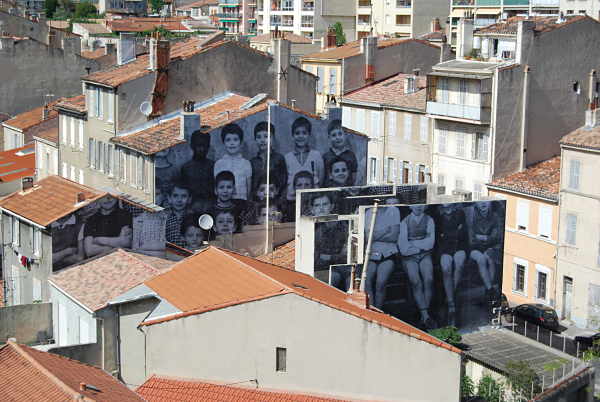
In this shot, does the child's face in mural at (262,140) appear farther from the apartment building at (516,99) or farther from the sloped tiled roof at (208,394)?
the sloped tiled roof at (208,394)

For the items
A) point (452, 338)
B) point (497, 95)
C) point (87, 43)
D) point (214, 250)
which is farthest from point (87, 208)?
point (87, 43)

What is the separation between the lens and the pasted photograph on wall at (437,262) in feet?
122

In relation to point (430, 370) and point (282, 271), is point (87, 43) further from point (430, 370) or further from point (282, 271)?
point (430, 370)

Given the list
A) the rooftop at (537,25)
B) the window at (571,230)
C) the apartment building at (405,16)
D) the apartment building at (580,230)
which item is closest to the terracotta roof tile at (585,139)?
the apartment building at (580,230)

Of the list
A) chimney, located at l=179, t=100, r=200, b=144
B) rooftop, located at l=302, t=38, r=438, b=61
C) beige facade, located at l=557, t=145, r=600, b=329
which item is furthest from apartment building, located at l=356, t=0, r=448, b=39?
chimney, located at l=179, t=100, r=200, b=144

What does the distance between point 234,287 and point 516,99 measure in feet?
98.4

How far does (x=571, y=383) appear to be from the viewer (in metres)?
35.0

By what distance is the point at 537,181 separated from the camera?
5319cm

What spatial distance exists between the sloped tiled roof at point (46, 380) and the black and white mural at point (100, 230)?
9621mm

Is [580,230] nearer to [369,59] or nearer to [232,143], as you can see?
[232,143]

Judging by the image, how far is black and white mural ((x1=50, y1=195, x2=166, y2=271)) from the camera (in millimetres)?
36250

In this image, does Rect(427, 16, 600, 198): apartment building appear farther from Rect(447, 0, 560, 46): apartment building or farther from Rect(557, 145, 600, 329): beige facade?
Rect(447, 0, 560, 46): apartment building

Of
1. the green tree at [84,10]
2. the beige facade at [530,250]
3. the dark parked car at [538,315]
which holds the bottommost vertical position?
the dark parked car at [538,315]

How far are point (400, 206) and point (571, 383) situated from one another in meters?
8.05
